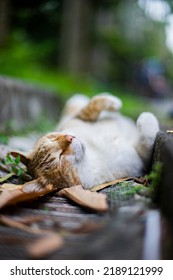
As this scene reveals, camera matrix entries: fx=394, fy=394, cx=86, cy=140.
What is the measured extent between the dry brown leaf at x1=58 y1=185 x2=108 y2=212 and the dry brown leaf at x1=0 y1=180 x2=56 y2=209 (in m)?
0.14

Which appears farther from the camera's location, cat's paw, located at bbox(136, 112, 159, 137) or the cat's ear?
cat's paw, located at bbox(136, 112, 159, 137)

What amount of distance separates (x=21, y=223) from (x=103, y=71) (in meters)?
12.7

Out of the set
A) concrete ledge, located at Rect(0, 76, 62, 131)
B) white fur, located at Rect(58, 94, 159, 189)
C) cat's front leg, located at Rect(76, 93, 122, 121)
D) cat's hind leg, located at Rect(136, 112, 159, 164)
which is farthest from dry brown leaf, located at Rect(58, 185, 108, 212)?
concrete ledge, located at Rect(0, 76, 62, 131)

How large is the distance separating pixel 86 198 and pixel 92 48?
39.6ft

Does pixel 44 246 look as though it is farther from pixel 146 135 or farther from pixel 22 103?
pixel 22 103

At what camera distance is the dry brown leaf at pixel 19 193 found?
2.27 meters

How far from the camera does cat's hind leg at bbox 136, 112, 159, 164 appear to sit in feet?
9.91

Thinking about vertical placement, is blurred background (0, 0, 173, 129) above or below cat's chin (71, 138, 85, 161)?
above

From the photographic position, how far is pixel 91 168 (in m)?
2.98

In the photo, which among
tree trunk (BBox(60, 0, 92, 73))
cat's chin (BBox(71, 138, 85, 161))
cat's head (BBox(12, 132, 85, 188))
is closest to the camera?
cat's head (BBox(12, 132, 85, 188))

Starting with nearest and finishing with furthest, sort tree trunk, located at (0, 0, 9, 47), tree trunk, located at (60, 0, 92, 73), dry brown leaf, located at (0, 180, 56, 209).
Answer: dry brown leaf, located at (0, 180, 56, 209) → tree trunk, located at (0, 0, 9, 47) → tree trunk, located at (60, 0, 92, 73)

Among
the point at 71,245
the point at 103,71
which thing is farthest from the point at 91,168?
the point at 103,71

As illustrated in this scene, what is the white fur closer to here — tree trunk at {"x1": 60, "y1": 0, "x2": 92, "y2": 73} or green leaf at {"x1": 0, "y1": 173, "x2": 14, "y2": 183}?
green leaf at {"x1": 0, "y1": 173, "x2": 14, "y2": 183}

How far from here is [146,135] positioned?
304 centimetres
